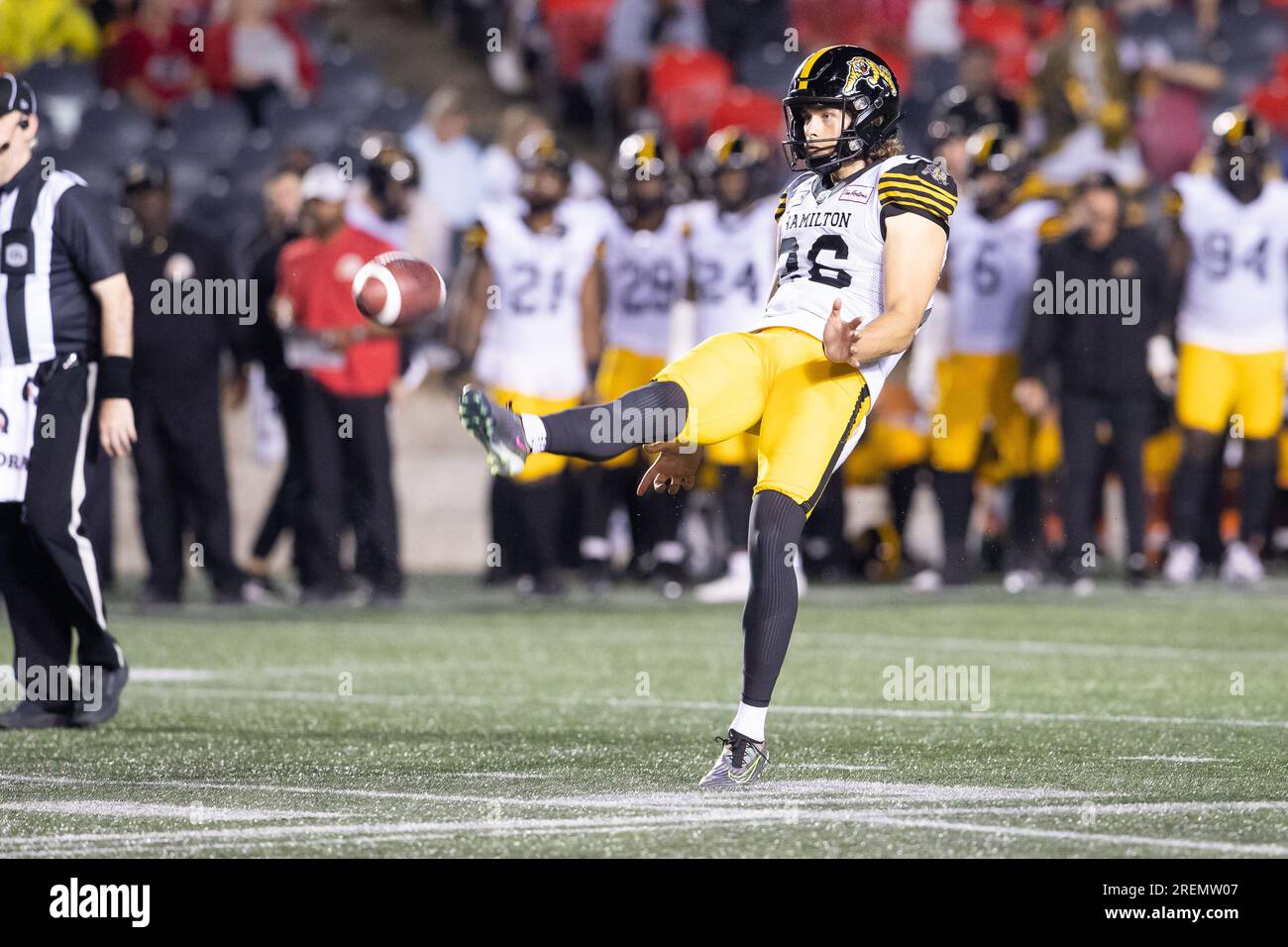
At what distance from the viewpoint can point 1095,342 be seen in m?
13.2

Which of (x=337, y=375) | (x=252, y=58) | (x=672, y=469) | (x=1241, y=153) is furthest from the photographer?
(x=252, y=58)

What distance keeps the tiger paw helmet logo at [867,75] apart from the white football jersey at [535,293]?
649 cm

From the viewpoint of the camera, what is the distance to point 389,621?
11906 millimetres

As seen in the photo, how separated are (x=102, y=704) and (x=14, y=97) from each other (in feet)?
6.36

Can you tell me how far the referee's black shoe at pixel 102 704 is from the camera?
7.82 m

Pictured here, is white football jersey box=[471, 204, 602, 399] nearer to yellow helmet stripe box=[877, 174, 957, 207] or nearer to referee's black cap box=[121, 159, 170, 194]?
referee's black cap box=[121, 159, 170, 194]

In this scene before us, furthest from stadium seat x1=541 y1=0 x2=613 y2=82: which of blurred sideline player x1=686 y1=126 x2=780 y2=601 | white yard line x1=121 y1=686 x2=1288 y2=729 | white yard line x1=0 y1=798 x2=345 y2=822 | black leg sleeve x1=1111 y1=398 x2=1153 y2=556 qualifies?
white yard line x1=0 y1=798 x2=345 y2=822

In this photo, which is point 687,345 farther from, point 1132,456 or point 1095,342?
point 1132,456

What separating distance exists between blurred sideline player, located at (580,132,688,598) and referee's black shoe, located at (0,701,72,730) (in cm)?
567

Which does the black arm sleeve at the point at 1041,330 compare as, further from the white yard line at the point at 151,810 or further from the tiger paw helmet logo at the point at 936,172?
the white yard line at the point at 151,810

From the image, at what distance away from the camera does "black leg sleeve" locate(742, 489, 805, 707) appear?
6.34 m

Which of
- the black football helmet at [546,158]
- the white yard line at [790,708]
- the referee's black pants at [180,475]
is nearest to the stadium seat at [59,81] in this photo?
the referee's black pants at [180,475]

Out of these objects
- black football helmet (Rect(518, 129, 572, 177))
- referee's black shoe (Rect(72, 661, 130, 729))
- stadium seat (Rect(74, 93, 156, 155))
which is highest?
stadium seat (Rect(74, 93, 156, 155))

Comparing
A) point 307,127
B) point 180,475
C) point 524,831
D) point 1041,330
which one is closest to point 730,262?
point 1041,330
